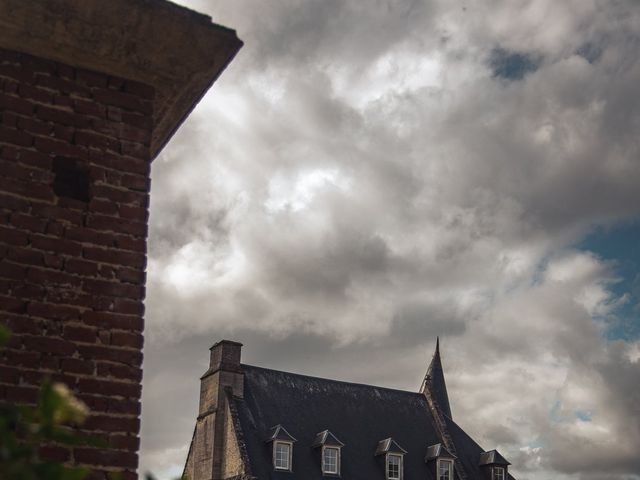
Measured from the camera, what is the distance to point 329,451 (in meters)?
30.3

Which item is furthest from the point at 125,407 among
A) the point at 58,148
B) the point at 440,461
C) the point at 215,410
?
the point at 440,461

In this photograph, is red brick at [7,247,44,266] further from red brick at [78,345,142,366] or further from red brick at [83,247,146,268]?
red brick at [78,345,142,366]

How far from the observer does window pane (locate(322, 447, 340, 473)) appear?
2992 cm

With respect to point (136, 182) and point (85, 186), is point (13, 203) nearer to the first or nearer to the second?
point (85, 186)

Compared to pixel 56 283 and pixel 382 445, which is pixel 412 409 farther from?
pixel 56 283

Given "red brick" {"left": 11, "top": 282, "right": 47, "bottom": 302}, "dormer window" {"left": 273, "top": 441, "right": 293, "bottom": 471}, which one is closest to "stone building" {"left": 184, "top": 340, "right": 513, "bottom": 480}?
"dormer window" {"left": 273, "top": 441, "right": 293, "bottom": 471}

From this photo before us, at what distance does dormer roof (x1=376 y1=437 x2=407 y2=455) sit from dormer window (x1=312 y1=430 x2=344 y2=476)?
218 cm

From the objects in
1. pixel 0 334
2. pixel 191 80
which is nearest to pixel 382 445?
pixel 191 80

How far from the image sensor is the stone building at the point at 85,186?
4.08 meters

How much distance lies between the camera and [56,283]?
4176mm

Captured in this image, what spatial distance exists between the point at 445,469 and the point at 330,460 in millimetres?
5680

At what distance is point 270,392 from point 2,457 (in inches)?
1198

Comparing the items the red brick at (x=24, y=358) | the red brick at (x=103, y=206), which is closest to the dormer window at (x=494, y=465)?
the red brick at (x=103, y=206)

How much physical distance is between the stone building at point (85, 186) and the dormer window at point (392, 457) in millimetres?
28579
